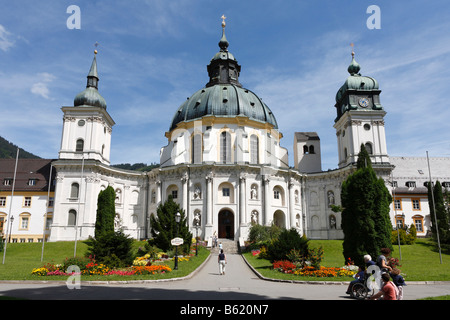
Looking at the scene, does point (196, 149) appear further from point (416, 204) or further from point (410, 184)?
point (410, 184)

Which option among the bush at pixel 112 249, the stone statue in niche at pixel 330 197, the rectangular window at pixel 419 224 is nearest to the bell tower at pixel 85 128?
the bush at pixel 112 249

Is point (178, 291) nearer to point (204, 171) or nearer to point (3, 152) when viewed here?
point (204, 171)

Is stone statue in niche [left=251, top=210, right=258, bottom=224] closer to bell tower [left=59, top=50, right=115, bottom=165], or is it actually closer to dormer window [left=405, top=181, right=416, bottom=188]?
bell tower [left=59, top=50, right=115, bottom=165]

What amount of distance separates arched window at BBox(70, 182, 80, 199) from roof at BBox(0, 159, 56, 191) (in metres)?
7.09

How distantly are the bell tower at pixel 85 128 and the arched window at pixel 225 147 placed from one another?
18.4 metres

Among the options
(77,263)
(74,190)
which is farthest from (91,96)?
(77,263)

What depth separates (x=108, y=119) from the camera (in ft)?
181

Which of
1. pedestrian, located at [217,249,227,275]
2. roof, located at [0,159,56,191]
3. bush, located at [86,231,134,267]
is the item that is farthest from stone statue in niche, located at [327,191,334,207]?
roof, located at [0,159,56,191]

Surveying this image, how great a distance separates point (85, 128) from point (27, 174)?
13.7 meters

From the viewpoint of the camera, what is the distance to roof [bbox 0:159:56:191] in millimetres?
53875
